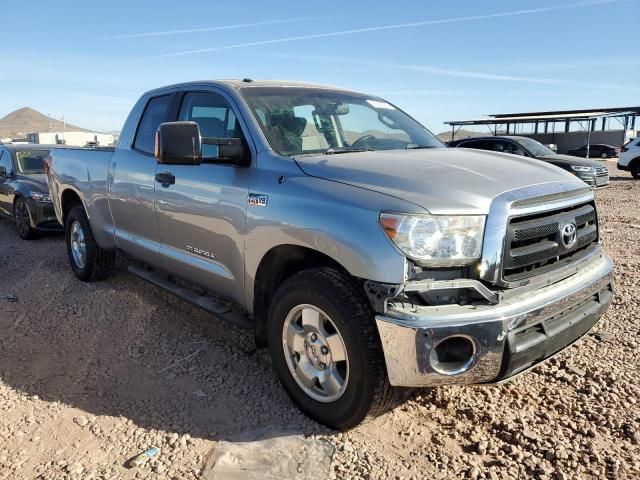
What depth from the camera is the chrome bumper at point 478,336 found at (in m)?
2.33

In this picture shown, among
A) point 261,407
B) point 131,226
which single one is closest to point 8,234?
point 131,226

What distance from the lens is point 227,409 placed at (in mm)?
3119

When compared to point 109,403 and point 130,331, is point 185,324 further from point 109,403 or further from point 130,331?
point 109,403

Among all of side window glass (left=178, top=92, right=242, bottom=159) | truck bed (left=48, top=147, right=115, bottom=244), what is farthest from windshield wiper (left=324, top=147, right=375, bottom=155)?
truck bed (left=48, top=147, right=115, bottom=244)

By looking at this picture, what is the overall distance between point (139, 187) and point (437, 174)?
259 cm

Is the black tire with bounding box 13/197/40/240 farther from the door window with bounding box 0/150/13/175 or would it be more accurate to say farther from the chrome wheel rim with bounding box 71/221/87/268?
the chrome wheel rim with bounding box 71/221/87/268

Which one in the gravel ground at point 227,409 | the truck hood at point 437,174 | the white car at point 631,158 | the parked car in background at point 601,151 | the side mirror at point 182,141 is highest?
the side mirror at point 182,141

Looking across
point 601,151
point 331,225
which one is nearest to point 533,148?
point 331,225

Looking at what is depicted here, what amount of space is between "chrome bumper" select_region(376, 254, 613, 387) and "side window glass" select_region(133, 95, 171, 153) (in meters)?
2.86

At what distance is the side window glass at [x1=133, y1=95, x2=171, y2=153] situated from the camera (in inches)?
171

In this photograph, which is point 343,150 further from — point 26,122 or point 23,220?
point 26,122

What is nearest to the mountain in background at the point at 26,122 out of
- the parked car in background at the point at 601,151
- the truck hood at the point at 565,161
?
the parked car in background at the point at 601,151

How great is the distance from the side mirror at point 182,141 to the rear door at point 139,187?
0.96 meters

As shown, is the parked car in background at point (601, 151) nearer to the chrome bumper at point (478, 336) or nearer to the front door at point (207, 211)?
the front door at point (207, 211)
